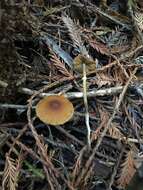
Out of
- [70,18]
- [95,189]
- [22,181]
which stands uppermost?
[70,18]

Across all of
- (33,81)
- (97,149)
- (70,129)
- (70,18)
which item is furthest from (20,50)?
(97,149)

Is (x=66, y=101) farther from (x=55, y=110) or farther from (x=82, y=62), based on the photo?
(x=82, y=62)

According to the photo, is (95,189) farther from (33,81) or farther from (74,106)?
(33,81)

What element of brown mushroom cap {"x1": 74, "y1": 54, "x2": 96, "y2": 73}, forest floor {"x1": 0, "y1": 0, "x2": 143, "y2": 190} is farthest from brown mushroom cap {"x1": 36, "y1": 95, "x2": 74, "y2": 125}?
brown mushroom cap {"x1": 74, "y1": 54, "x2": 96, "y2": 73}

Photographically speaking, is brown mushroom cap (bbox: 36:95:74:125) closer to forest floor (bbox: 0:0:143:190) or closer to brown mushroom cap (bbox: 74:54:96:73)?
forest floor (bbox: 0:0:143:190)

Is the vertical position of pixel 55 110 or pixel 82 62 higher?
pixel 82 62

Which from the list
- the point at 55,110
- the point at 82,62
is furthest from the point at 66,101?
the point at 82,62

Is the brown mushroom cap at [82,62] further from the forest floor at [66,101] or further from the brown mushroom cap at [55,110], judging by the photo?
the brown mushroom cap at [55,110]
